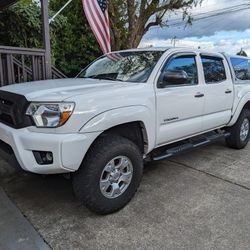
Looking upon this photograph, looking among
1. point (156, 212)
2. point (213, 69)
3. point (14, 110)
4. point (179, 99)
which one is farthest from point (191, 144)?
point (14, 110)

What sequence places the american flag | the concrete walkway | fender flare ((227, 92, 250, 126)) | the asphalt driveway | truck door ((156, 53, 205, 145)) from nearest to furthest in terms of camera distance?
the concrete walkway → the asphalt driveway → truck door ((156, 53, 205, 145)) → fender flare ((227, 92, 250, 126)) → the american flag

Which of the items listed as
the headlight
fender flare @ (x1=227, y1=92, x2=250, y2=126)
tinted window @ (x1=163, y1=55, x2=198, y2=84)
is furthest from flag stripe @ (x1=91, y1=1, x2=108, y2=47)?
the headlight

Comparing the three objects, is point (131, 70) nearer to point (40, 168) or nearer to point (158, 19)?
point (40, 168)

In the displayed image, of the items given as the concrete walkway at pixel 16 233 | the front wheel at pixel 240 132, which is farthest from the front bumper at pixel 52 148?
the front wheel at pixel 240 132

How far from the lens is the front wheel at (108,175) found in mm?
2916

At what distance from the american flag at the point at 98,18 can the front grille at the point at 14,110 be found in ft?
12.6

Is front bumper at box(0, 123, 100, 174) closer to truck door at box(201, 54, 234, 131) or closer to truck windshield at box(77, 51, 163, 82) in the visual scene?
truck windshield at box(77, 51, 163, 82)

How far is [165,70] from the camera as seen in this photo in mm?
3791

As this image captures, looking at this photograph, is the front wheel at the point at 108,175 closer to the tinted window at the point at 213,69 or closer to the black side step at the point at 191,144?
the black side step at the point at 191,144

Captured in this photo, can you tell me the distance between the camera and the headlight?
8.93ft

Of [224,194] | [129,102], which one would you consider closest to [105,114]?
[129,102]

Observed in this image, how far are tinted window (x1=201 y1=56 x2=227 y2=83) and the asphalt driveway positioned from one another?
4.71 feet

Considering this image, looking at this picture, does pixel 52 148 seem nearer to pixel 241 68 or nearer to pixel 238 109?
pixel 238 109

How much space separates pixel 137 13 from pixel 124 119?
8.26 m
